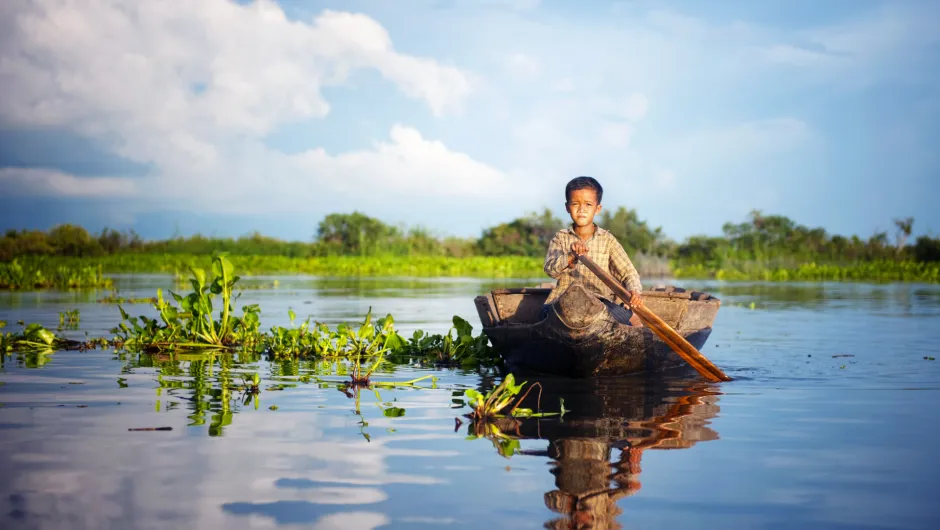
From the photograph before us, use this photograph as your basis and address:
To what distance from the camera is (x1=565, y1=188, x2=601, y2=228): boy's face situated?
22.9 ft

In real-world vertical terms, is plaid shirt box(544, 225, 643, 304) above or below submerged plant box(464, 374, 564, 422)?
above

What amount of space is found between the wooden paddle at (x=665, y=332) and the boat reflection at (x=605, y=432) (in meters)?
0.14

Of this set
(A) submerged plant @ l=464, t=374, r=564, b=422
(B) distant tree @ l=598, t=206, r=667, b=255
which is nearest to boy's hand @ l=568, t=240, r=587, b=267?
(A) submerged plant @ l=464, t=374, r=564, b=422

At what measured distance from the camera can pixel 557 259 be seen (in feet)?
23.3

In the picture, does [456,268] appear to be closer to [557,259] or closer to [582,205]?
[557,259]

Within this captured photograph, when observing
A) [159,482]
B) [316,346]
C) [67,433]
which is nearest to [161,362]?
[316,346]

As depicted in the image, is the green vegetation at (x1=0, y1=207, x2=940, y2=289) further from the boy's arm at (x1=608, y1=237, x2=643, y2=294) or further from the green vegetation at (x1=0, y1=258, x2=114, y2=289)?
the boy's arm at (x1=608, y1=237, x2=643, y2=294)

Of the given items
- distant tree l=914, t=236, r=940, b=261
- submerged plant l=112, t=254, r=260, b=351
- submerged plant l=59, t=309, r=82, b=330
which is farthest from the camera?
distant tree l=914, t=236, r=940, b=261

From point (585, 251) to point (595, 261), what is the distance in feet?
0.57

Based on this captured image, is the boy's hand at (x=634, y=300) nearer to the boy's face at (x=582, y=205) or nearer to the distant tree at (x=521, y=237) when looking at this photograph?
the boy's face at (x=582, y=205)

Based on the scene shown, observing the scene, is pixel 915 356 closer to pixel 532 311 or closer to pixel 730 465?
pixel 532 311

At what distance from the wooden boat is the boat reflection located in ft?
0.55

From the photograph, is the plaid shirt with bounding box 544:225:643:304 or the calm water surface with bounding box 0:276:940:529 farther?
the plaid shirt with bounding box 544:225:643:304

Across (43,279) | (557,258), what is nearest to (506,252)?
(43,279)
